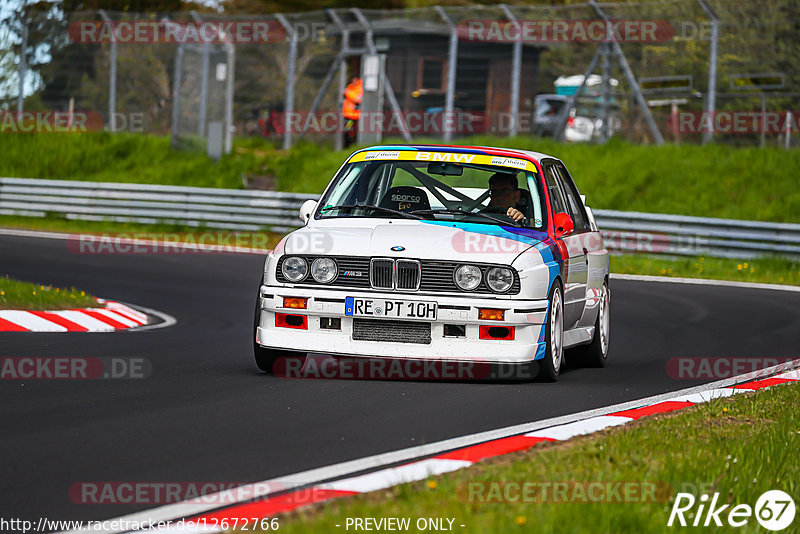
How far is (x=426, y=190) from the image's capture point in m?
9.95

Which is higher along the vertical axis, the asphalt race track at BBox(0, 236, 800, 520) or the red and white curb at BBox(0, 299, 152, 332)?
the asphalt race track at BBox(0, 236, 800, 520)

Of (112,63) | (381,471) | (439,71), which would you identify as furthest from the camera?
(112,63)

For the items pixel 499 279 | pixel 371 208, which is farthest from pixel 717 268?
pixel 499 279

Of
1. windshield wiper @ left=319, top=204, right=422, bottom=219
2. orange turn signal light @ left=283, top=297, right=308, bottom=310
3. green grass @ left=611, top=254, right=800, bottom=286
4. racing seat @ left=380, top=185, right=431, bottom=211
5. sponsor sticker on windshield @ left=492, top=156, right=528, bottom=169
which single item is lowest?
green grass @ left=611, top=254, right=800, bottom=286

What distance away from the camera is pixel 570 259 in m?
9.68

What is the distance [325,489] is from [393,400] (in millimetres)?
2700

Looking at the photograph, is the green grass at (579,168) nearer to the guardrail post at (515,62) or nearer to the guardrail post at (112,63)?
the guardrail post at (515,62)

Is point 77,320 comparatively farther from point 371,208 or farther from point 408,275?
point 408,275

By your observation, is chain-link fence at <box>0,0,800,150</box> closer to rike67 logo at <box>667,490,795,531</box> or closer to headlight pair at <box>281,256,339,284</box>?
headlight pair at <box>281,256,339,284</box>

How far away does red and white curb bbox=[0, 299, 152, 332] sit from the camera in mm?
11984

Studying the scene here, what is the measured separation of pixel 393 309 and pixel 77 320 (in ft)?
16.5

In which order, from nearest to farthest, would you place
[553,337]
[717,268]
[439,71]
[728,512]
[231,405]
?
1. [728,512]
2. [231,405]
3. [553,337]
4. [717,268]
5. [439,71]

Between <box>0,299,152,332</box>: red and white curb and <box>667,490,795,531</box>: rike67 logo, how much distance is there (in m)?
7.95

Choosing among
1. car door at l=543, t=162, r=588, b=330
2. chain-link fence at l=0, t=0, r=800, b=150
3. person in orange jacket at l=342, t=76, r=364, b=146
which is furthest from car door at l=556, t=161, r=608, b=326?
person in orange jacket at l=342, t=76, r=364, b=146
